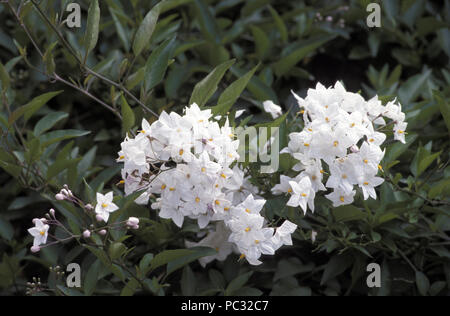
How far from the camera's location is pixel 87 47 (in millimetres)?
1365

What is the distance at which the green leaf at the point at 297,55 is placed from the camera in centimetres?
182

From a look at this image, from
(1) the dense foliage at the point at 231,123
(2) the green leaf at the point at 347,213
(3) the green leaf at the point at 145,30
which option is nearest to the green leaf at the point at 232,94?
(1) the dense foliage at the point at 231,123

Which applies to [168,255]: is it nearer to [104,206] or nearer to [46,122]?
[104,206]

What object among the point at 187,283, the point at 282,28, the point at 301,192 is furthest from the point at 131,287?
the point at 282,28

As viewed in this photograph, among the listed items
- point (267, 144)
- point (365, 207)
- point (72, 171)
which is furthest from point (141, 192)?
point (365, 207)

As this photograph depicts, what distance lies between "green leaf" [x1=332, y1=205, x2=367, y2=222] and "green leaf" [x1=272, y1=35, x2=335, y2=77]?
632 mm

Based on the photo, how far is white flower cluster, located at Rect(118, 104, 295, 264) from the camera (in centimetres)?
114

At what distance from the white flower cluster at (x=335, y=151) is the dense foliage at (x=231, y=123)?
0.10m

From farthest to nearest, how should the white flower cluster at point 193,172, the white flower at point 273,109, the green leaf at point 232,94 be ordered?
1. the white flower at point 273,109
2. the green leaf at point 232,94
3. the white flower cluster at point 193,172

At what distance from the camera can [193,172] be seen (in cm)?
114

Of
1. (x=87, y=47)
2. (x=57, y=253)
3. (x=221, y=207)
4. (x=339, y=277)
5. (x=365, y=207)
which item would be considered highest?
(x=87, y=47)

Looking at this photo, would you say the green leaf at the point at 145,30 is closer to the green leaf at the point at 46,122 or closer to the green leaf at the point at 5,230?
the green leaf at the point at 46,122

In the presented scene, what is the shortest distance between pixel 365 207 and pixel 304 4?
1.08m
